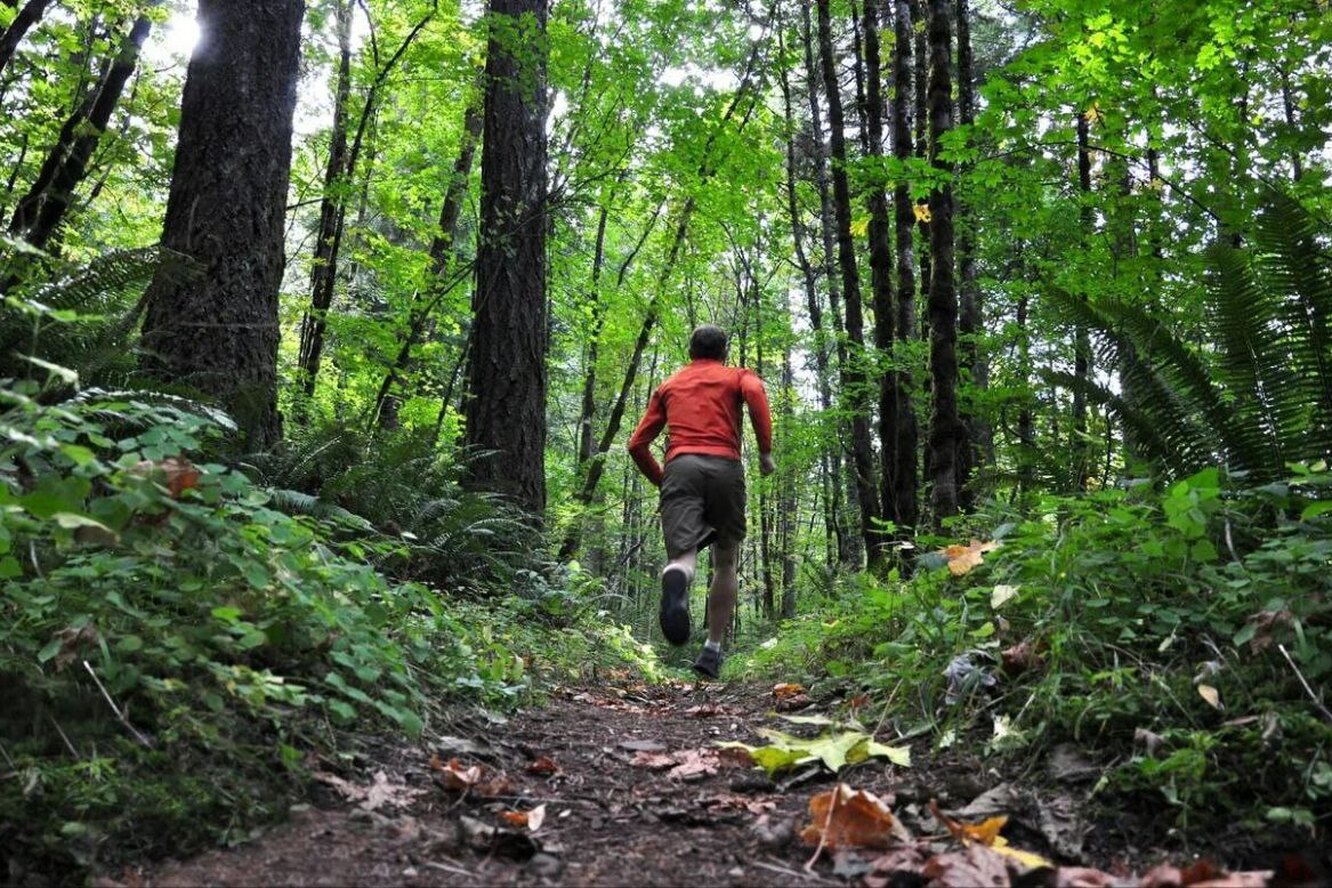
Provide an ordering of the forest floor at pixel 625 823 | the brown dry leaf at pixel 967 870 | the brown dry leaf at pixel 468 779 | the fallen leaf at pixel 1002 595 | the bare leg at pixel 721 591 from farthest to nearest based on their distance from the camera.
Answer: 1. the bare leg at pixel 721 591
2. the fallen leaf at pixel 1002 595
3. the brown dry leaf at pixel 468 779
4. the forest floor at pixel 625 823
5. the brown dry leaf at pixel 967 870

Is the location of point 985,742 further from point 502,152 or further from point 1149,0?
point 502,152

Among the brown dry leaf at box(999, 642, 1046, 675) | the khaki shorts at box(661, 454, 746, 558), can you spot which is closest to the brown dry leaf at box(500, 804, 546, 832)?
the brown dry leaf at box(999, 642, 1046, 675)

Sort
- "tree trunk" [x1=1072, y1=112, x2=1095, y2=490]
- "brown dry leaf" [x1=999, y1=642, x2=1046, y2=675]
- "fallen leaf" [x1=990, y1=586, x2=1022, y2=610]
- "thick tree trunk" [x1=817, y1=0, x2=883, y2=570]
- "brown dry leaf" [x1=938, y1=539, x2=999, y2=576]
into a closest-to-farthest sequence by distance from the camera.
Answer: "brown dry leaf" [x1=999, y1=642, x2=1046, y2=675] < "fallen leaf" [x1=990, y1=586, x2=1022, y2=610] < "brown dry leaf" [x1=938, y1=539, x2=999, y2=576] < "tree trunk" [x1=1072, y1=112, x2=1095, y2=490] < "thick tree trunk" [x1=817, y1=0, x2=883, y2=570]

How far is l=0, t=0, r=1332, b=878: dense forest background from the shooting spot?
2256mm

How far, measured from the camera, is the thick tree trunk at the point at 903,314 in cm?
781

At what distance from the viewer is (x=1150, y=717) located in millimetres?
2346

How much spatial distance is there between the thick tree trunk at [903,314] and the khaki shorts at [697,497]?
8.47 feet

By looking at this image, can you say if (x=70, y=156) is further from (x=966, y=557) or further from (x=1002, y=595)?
(x=1002, y=595)

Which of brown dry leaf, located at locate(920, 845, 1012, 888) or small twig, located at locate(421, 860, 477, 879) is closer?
brown dry leaf, located at locate(920, 845, 1012, 888)

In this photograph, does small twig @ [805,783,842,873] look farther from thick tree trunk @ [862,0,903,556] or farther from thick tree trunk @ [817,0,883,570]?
thick tree trunk @ [817,0,883,570]

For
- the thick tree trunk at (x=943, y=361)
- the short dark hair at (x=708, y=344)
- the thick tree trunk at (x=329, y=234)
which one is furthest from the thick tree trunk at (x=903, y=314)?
the thick tree trunk at (x=329, y=234)

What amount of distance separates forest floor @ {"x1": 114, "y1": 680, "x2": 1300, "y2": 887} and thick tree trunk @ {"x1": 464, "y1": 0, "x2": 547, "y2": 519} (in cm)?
485

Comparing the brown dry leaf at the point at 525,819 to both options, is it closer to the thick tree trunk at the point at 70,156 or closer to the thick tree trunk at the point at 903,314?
the thick tree trunk at the point at 70,156

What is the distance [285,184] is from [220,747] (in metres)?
4.63
